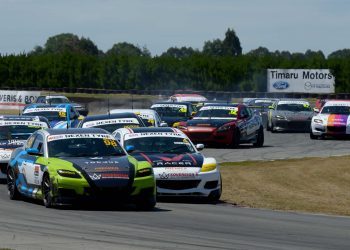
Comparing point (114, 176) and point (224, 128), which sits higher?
point (114, 176)

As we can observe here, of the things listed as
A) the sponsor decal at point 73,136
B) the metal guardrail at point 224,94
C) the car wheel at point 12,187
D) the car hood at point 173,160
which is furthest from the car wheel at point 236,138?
the metal guardrail at point 224,94

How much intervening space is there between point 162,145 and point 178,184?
1.46 metres

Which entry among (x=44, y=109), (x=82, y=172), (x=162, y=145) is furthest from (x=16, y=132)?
(x=44, y=109)

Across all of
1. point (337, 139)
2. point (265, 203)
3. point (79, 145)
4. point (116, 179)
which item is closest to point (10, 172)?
point (79, 145)

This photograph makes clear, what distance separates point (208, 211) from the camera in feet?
57.1

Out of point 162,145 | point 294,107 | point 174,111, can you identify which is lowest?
point 294,107

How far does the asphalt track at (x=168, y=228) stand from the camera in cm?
1256

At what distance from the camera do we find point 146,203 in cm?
1719

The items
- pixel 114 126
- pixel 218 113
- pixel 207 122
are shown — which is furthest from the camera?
pixel 218 113

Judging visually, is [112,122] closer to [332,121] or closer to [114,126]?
[114,126]

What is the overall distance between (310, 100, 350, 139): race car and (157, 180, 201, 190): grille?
19641mm

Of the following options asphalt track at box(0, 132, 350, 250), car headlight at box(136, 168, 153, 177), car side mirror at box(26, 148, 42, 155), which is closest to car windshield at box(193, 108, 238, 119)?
asphalt track at box(0, 132, 350, 250)

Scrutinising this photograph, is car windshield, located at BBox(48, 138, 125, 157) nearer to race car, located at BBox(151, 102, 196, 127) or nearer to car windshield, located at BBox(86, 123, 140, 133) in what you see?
car windshield, located at BBox(86, 123, 140, 133)

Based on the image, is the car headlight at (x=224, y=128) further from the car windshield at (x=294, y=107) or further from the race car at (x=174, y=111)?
the car windshield at (x=294, y=107)
